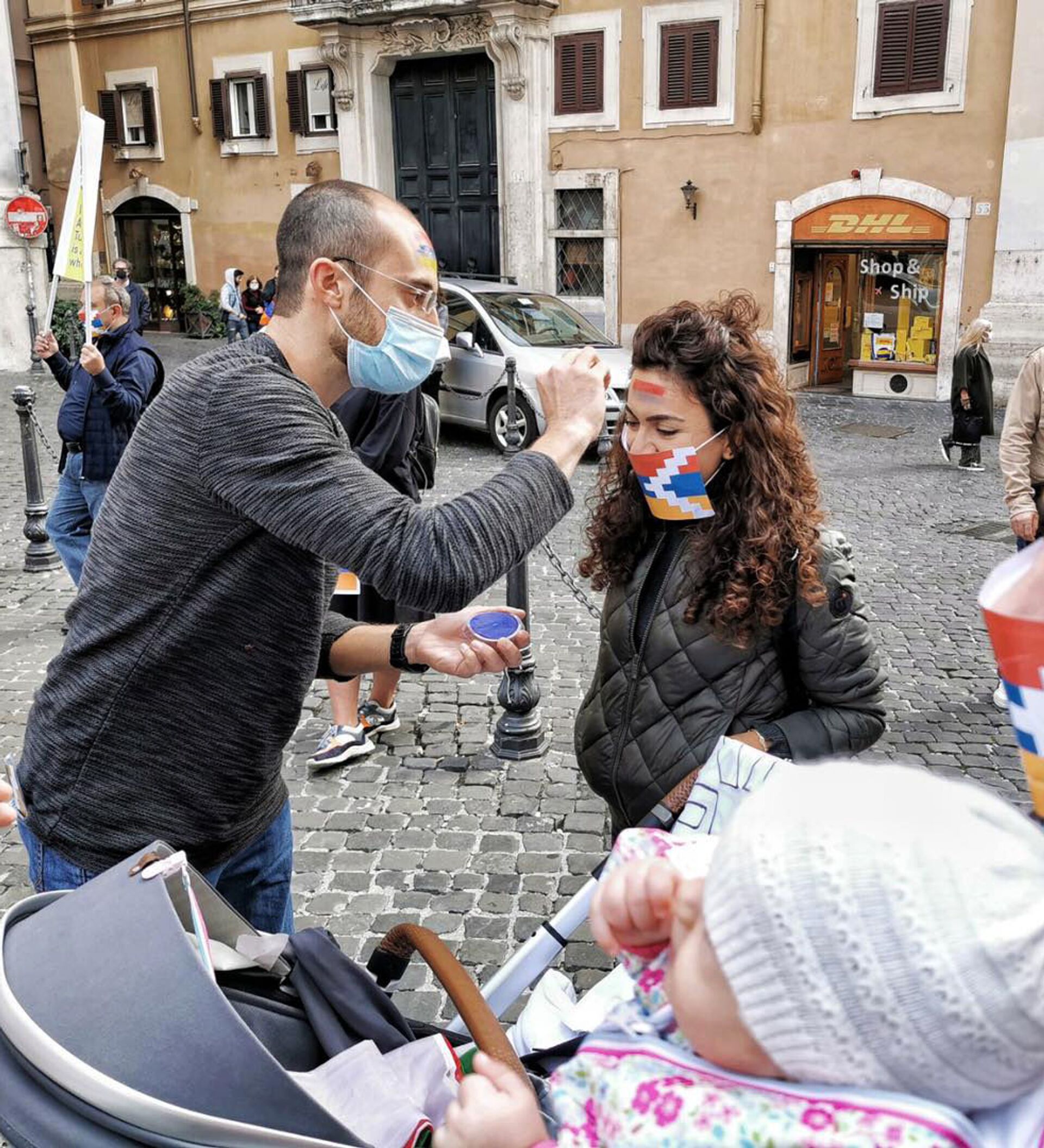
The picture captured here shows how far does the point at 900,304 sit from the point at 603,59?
260 inches

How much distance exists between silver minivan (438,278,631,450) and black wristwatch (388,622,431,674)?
9904mm

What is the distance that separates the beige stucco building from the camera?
17.3 metres

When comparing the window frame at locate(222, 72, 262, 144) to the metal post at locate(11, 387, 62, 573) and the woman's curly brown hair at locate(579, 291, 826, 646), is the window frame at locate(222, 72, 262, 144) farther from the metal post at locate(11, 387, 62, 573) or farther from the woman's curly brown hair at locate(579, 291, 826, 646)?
the woman's curly brown hair at locate(579, 291, 826, 646)

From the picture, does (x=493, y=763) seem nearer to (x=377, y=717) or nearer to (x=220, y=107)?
(x=377, y=717)

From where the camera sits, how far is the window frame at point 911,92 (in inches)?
662

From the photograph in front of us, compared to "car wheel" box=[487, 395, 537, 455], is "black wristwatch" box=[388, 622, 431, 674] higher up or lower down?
higher up

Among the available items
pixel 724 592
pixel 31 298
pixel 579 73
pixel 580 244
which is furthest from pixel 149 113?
pixel 724 592

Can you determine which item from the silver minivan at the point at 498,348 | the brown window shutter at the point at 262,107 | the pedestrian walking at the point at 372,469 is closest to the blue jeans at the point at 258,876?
the pedestrian walking at the point at 372,469

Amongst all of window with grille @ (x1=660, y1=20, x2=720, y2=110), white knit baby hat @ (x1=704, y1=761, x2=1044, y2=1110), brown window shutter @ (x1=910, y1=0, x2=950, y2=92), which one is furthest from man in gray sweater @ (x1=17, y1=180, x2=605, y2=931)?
window with grille @ (x1=660, y1=20, x2=720, y2=110)

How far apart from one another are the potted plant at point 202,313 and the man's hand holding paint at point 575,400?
79.4 ft

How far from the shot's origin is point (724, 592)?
2.42 m

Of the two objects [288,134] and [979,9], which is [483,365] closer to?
[979,9]

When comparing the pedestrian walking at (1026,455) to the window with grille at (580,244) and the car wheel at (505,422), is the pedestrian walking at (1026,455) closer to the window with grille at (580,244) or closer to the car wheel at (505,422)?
the car wheel at (505,422)

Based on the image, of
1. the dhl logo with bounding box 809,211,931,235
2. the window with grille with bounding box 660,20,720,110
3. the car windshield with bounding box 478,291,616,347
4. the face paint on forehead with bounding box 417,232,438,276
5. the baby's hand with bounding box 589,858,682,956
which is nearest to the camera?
the baby's hand with bounding box 589,858,682,956
